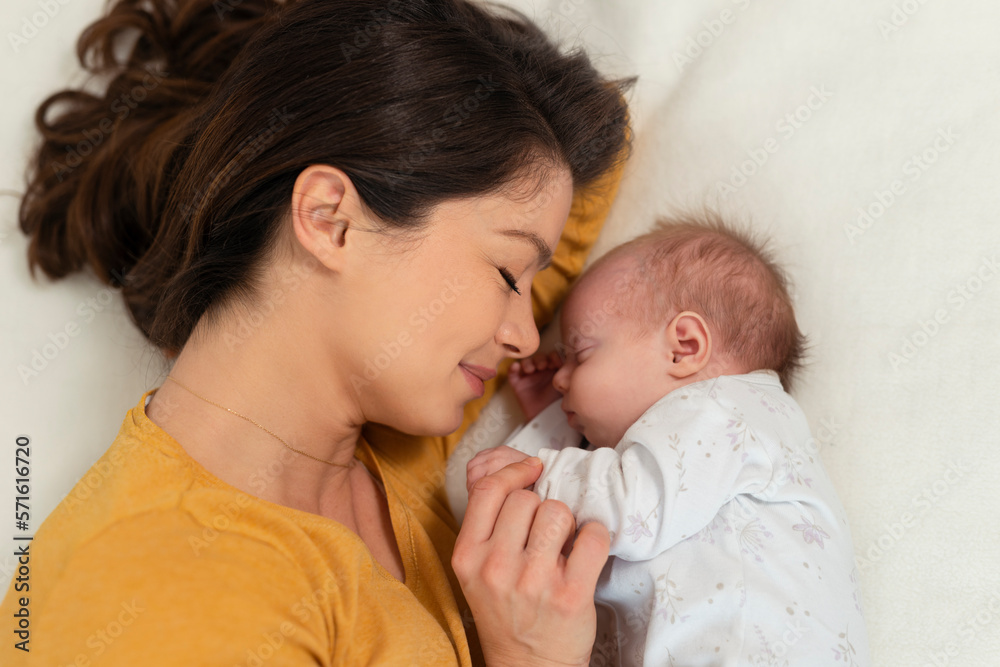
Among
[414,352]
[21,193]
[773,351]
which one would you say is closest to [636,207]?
[773,351]

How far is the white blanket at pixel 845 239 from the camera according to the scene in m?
1.47

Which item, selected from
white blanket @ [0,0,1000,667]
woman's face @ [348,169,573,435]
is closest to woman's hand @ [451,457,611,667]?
woman's face @ [348,169,573,435]

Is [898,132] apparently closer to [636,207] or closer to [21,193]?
[636,207]

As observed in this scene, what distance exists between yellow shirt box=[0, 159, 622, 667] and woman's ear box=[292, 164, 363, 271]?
42 centimetres

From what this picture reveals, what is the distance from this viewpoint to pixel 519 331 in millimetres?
1441

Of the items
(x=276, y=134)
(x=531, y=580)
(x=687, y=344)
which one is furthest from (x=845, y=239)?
(x=276, y=134)

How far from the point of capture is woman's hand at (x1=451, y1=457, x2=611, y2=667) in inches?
47.0

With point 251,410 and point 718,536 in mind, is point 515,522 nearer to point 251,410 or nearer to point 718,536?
point 718,536

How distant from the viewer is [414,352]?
1306mm

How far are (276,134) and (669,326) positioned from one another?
0.87 m

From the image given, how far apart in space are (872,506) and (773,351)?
1.27 ft

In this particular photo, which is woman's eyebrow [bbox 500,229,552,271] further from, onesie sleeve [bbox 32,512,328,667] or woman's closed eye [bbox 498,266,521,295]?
onesie sleeve [bbox 32,512,328,667]

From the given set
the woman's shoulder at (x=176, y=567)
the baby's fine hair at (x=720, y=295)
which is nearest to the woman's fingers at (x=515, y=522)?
the woman's shoulder at (x=176, y=567)

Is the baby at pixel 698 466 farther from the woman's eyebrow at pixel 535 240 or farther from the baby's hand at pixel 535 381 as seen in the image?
the woman's eyebrow at pixel 535 240
